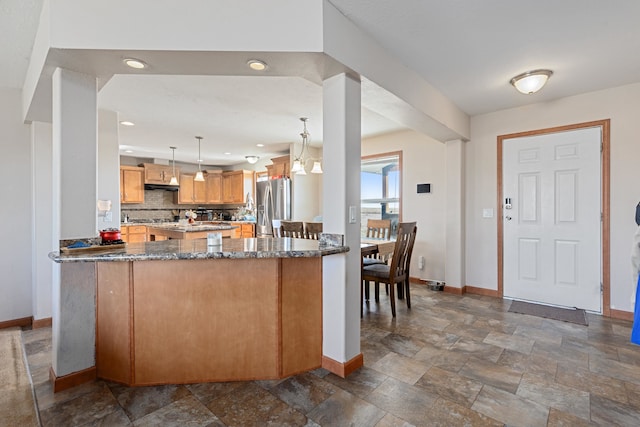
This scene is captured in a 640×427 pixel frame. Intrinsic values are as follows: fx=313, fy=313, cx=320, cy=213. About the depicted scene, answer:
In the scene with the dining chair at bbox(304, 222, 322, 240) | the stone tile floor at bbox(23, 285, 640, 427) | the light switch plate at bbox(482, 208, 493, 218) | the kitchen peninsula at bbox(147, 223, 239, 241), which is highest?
the light switch plate at bbox(482, 208, 493, 218)

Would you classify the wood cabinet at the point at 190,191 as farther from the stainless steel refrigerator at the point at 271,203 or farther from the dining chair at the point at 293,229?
the dining chair at the point at 293,229

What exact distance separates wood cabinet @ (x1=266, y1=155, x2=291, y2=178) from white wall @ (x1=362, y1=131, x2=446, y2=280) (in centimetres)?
200

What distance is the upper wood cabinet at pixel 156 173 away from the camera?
265 inches

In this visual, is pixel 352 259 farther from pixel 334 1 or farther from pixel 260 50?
pixel 334 1

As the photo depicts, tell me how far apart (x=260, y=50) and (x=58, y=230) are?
1.64 meters

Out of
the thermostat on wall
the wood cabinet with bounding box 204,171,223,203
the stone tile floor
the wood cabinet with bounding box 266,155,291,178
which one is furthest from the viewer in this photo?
the wood cabinet with bounding box 204,171,223,203

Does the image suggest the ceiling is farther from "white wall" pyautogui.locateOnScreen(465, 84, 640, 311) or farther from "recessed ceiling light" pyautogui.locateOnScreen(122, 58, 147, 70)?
"recessed ceiling light" pyautogui.locateOnScreen(122, 58, 147, 70)

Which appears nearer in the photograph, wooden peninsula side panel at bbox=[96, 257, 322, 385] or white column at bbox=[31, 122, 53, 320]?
wooden peninsula side panel at bbox=[96, 257, 322, 385]

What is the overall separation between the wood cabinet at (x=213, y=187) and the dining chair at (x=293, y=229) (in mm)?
4262

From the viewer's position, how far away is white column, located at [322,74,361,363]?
82.1 inches

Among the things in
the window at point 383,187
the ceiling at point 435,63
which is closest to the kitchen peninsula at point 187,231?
the ceiling at point 435,63

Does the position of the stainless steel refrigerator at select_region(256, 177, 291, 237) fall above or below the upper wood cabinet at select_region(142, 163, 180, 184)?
below

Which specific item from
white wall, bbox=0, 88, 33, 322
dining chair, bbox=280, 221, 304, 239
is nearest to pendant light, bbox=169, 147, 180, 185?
white wall, bbox=0, 88, 33, 322

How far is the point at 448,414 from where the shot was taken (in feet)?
5.60
